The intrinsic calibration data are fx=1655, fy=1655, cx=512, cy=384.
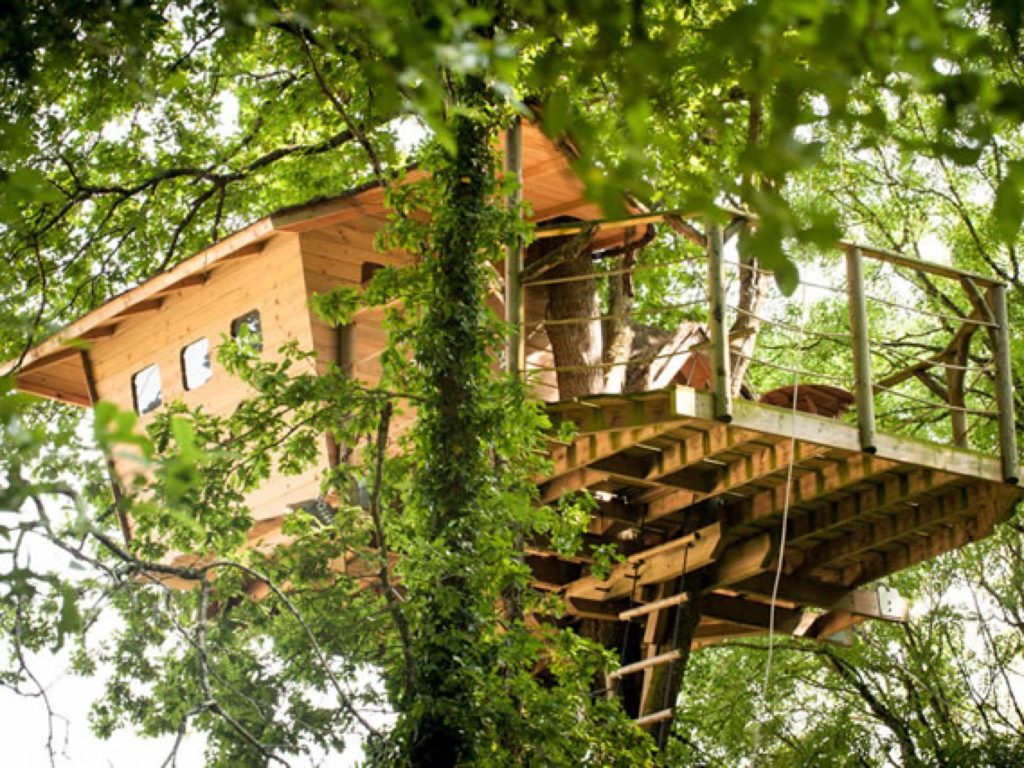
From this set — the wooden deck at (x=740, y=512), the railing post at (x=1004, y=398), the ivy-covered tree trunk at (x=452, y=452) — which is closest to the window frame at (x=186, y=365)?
the wooden deck at (x=740, y=512)

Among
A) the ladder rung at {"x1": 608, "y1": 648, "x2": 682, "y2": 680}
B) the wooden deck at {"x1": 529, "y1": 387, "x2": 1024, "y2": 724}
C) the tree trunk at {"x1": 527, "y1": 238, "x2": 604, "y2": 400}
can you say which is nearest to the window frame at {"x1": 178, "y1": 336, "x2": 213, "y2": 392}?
the tree trunk at {"x1": 527, "y1": 238, "x2": 604, "y2": 400}

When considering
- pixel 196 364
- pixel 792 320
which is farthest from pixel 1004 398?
pixel 792 320

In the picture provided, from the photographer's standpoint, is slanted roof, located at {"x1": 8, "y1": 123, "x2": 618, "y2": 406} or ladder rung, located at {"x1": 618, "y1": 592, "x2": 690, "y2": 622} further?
slanted roof, located at {"x1": 8, "y1": 123, "x2": 618, "y2": 406}

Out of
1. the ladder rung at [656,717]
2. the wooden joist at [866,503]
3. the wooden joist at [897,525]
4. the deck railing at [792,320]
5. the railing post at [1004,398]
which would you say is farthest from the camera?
the ladder rung at [656,717]

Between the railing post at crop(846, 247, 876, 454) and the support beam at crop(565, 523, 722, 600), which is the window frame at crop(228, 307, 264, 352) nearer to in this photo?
the support beam at crop(565, 523, 722, 600)

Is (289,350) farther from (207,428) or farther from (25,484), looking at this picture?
(25,484)

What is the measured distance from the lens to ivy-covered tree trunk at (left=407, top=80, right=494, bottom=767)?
8.73 m

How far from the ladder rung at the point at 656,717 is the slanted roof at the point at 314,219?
363 centimetres

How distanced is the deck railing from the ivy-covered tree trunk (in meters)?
0.56

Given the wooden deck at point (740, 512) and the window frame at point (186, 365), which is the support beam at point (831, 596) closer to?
the wooden deck at point (740, 512)

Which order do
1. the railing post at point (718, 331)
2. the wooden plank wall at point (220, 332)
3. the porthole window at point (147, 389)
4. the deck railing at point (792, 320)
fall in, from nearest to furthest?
1. the railing post at point (718, 331)
2. the deck railing at point (792, 320)
3. the wooden plank wall at point (220, 332)
4. the porthole window at point (147, 389)

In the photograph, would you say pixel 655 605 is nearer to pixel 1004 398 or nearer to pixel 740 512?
pixel 740 512

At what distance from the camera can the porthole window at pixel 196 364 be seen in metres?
14.3

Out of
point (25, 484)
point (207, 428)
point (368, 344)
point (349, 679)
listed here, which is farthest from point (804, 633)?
point (25, 484)
